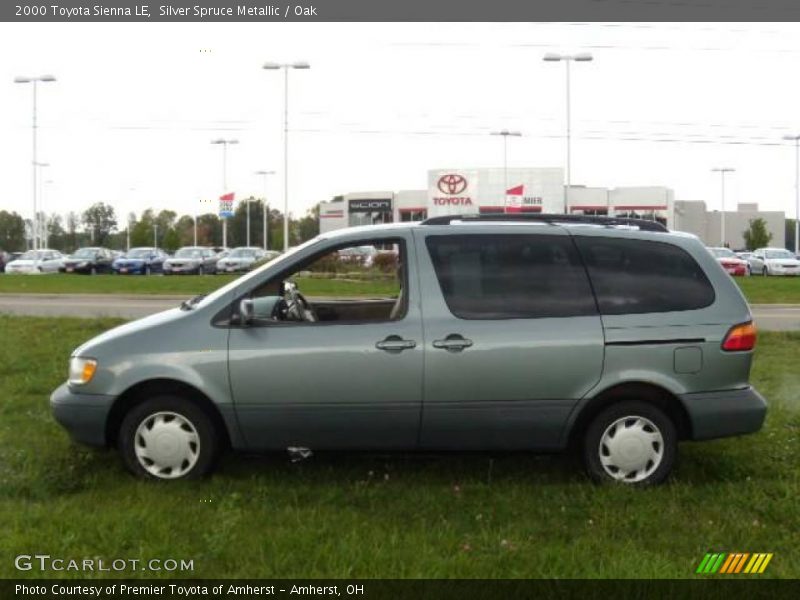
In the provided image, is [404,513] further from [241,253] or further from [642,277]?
[241,253]

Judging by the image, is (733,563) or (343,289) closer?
(733,563)

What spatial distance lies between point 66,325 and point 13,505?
8461 millimetres

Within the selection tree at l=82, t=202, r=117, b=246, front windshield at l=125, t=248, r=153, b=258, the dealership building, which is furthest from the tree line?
front windshield at l=125, t=248, r=153, b=258

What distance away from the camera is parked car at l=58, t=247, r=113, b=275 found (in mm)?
44938

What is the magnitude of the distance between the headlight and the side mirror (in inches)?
36.1

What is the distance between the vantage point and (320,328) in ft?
17.6

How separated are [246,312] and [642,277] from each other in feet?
7.78

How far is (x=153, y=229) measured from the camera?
305 ft

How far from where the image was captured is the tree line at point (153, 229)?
278 ft

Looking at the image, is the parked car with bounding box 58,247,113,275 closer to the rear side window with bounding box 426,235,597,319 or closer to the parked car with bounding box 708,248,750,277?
the parked car with bounding box 708,248,750,277

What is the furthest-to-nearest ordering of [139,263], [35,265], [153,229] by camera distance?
1. [153,229]
2. [35,265]
3. [139,263]

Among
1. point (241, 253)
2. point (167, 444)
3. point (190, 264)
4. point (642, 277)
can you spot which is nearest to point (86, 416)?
point (167, 444)
